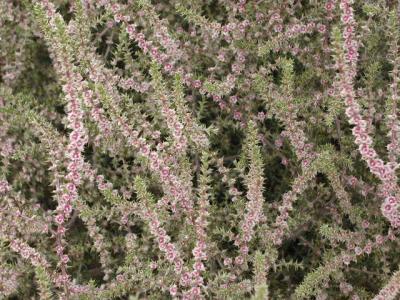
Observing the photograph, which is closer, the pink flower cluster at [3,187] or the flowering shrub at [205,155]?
the flowering shrub at [205,155]

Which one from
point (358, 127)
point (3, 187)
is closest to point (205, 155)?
point (358, 127)

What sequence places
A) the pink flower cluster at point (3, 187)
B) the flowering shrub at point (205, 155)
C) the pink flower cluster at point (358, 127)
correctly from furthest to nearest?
the pink flower cluster at point (3, 187), the flowering shrub at point (205, 155), the pink flower cluster at point (358, 127)

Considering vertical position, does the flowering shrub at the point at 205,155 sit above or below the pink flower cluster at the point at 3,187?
above

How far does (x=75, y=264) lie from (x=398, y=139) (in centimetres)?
145

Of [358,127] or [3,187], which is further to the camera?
[3,187]

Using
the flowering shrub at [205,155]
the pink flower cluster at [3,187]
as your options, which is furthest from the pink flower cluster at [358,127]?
the pink flower cluster at [3,187]

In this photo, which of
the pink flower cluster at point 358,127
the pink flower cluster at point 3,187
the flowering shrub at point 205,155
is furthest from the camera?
the pink flower cluster at point 3,187

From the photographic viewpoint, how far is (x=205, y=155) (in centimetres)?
193

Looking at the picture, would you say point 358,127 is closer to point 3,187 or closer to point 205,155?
point 205,155

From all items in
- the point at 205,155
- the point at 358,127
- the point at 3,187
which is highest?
the point at 358,127

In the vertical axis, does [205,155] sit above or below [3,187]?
above

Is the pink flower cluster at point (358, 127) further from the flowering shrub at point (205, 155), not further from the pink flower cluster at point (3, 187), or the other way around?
the pink flower cluster at point (3, 187)

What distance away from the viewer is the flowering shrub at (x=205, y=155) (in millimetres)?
2139

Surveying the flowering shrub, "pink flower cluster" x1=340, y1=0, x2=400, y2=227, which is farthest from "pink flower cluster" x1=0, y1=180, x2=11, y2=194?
"pink flower cluster" x1=340, y1=0, x2=400, y2=227
